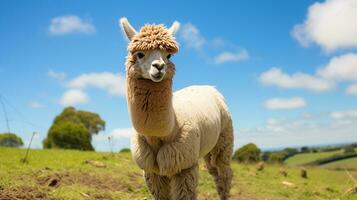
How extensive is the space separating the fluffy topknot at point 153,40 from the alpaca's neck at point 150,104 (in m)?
0.42

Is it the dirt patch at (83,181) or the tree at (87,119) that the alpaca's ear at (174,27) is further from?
the tree at (87,119)

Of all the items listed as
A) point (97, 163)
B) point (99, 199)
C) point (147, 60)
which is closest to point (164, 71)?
point (147, 60)

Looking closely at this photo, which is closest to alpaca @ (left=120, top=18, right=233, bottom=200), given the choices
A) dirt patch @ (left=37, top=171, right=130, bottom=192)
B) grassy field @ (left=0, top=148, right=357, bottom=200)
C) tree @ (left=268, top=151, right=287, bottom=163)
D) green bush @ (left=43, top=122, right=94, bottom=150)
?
grassy field @ (left=0, top=148, right=357, bottom=200)

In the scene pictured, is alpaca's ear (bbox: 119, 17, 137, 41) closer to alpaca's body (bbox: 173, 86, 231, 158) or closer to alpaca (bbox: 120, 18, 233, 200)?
alpaca (bbox: 120, 18, 233, 200)

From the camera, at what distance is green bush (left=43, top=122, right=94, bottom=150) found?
4106cm

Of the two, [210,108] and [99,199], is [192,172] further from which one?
[99,199]

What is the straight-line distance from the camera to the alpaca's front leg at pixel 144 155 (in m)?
6.28

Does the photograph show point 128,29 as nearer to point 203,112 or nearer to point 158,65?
point 158,65

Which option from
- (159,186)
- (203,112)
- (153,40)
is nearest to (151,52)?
(153,40)

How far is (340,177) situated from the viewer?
2166 centimetres

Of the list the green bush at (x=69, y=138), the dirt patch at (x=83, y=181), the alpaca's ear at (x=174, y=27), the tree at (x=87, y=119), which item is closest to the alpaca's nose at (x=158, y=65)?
the alpaca's ear at (x=174, y=27)

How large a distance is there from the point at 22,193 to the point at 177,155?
3509mm

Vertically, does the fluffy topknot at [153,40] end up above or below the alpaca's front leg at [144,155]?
above

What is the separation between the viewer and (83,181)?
35.0 feet
